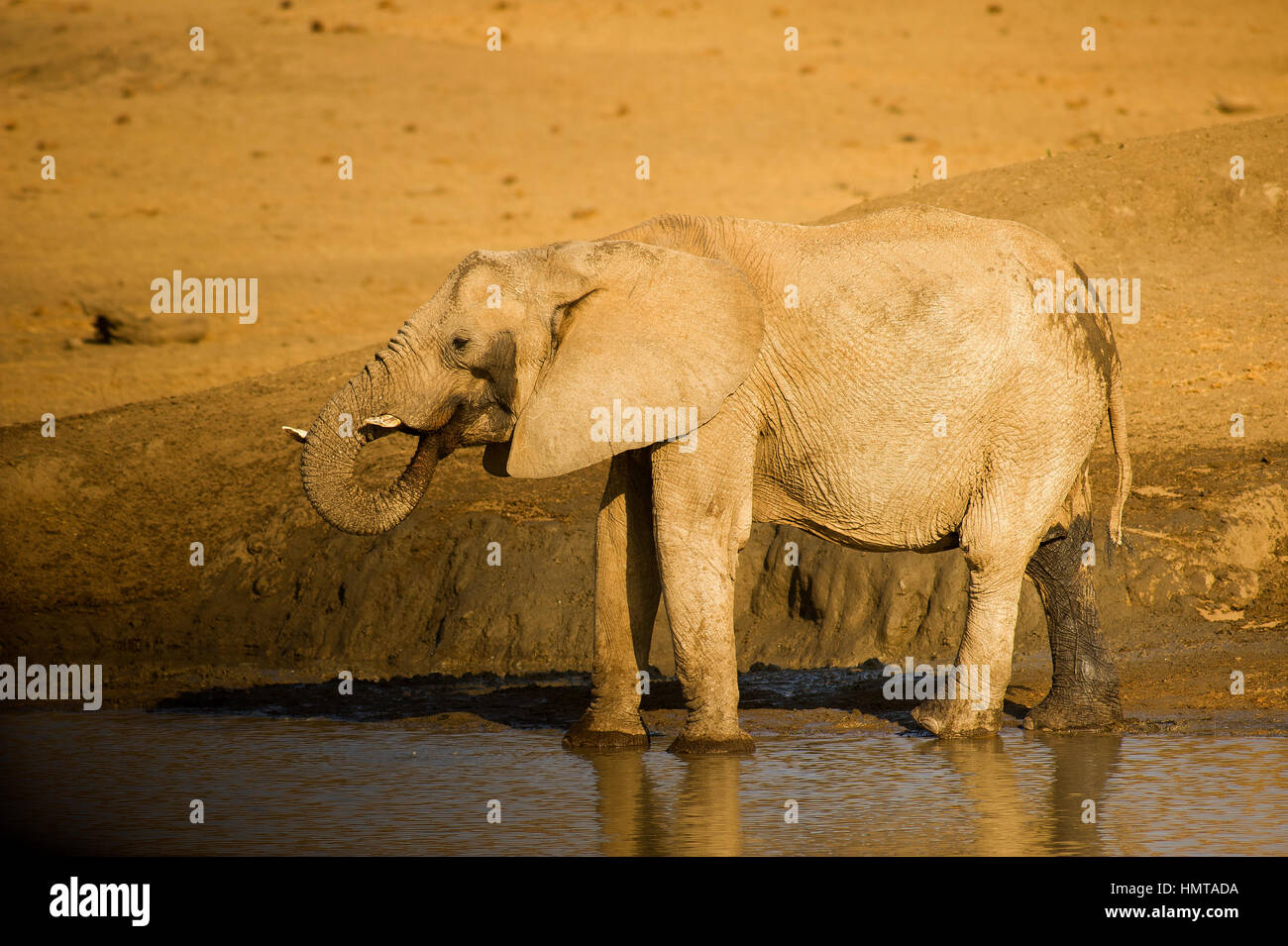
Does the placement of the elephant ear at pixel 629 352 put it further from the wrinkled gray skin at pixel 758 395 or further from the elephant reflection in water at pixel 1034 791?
the elephant reflection in water at pixel 1034 791

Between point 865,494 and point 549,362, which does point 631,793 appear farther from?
point 549,362

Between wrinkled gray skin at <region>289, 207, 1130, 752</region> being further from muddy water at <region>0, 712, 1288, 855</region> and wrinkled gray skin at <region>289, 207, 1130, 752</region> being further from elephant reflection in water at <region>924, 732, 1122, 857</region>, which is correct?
muddy water at <region>0, 712, 1288, 855</region>

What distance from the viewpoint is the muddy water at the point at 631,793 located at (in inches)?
268

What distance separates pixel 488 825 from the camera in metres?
7.11

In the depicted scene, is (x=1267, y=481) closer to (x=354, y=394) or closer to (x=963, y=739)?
(x=963, y=739)

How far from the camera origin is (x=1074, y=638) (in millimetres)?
9219

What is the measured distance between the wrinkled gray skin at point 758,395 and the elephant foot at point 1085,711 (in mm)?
492

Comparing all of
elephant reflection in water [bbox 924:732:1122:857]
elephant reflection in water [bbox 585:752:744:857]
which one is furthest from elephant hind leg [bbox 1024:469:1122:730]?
elephant reflection in water [bbox 585:752:744:857]

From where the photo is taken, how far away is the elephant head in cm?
824

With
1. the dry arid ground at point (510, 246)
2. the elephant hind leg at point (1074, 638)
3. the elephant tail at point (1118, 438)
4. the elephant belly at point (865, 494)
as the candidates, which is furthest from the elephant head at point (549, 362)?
the dry arid ground at point (510, 246)

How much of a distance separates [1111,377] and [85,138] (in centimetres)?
3046

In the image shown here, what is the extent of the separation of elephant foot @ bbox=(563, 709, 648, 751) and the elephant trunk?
58.2 inches

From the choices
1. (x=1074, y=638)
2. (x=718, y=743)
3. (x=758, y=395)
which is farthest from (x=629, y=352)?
(x=1074, y=638)

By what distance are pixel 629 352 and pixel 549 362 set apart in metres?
0.40
